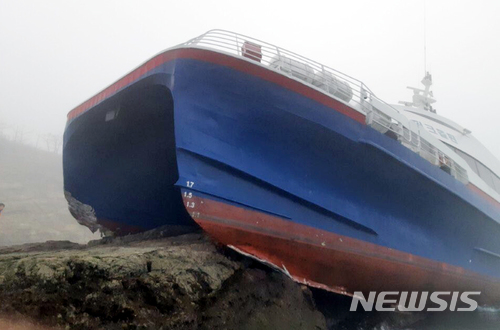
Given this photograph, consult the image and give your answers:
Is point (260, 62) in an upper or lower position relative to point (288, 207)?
upper

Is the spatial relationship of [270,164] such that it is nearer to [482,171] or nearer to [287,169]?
[287,169]

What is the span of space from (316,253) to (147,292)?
2.79 m

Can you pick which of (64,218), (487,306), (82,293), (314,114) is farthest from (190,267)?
(64,218)

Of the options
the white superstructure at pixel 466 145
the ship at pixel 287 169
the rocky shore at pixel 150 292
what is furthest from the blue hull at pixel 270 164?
the white superstructure at pixel 466 145

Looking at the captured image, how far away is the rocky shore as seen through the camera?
2.83m

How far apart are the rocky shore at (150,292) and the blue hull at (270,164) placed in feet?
3.37

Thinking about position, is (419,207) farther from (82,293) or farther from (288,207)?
(82,293)

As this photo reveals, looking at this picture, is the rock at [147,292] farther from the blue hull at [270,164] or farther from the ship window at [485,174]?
the ship window at [485,174]

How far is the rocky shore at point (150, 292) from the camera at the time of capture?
2.83 meters

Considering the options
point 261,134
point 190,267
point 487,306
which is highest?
point 261,134

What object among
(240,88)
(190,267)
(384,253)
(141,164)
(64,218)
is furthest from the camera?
(64,218)

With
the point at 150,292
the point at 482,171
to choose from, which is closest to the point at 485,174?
the point at 482,171

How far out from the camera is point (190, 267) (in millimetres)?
3756

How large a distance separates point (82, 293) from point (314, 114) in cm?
390
